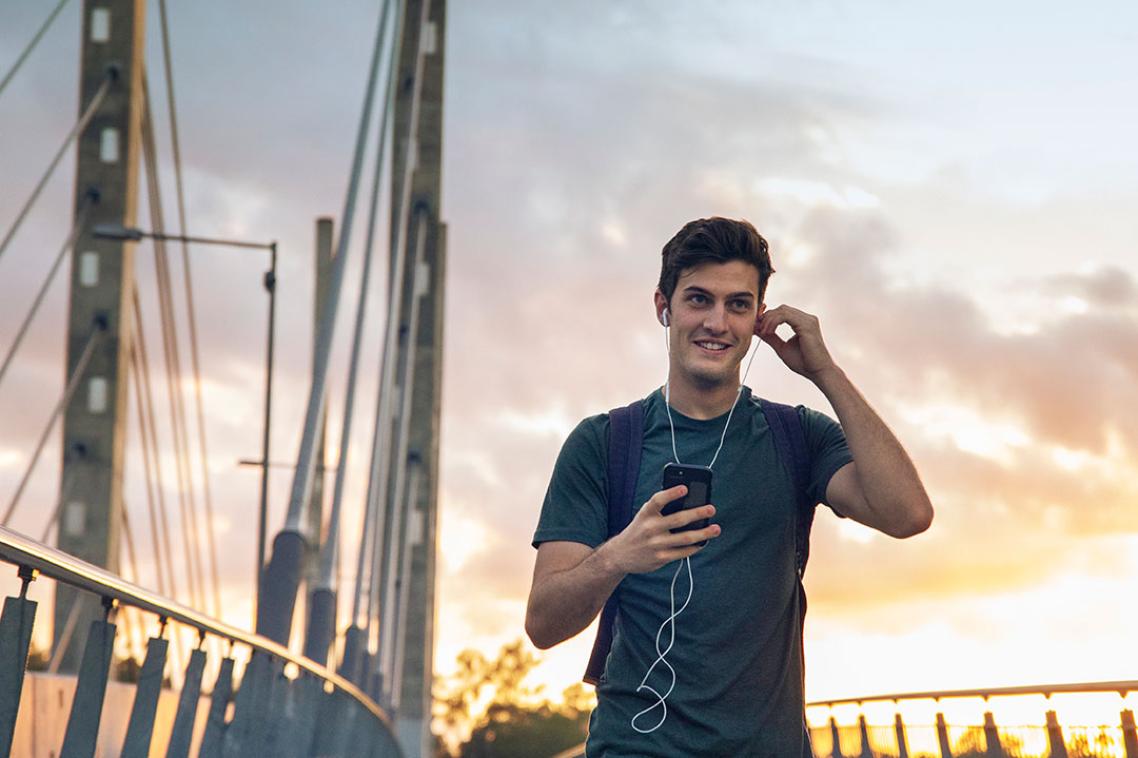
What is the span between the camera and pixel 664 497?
3402mm

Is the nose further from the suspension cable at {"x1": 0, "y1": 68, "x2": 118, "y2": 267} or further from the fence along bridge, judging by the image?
the suspension cable at {"x1": 0, "y1": 68, "x2": 118, "y2": 267}

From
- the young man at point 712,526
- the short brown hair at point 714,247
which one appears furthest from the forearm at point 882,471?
the short brown hair at point 714,247

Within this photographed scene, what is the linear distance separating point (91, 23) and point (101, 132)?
1210 mm

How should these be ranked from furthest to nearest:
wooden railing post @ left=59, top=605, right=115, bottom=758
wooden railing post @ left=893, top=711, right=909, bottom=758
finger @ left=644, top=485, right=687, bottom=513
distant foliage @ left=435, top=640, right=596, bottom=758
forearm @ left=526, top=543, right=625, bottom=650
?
1. distant foliage @ left=435, top=640, right=596, bottom=758
2. wooden railing post @ left=893, top=711, right=909, bottom=758
3. wooden railing post @ left=59, top=605, right=115, bottom=758
4. forearm @ left=526, top=543, right=625, bottom=650
5. finger @ left=644, top=485, right=687, bottom=513

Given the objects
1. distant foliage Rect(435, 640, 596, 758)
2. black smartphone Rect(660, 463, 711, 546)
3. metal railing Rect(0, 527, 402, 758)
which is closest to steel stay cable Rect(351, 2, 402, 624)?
metal railing Rect(0, 527, 402, 758)

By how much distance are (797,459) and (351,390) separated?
16.8 m

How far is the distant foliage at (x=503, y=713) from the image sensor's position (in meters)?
139

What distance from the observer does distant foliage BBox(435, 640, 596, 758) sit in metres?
139

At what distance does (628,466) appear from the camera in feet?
12.8

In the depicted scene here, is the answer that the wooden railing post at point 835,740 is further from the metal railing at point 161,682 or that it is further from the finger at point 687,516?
the finger at point 687,516

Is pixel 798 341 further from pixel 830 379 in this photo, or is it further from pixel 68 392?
pixel 68 392

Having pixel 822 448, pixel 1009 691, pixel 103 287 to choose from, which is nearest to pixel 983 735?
pixel 1009 691

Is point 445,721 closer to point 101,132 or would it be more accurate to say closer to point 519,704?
point 519,704

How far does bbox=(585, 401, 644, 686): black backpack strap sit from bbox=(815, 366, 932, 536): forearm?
430 millimetres
